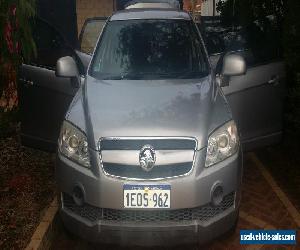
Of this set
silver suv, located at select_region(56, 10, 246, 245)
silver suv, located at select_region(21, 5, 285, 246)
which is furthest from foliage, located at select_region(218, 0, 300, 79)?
silver suv, located at select_region(56, 10, 246, 245)

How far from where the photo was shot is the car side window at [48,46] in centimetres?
533

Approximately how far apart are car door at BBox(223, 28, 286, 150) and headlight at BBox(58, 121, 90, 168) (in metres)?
2.08

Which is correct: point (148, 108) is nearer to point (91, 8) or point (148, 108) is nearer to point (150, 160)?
point (150, 160)

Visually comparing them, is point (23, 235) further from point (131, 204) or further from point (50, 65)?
point (50, 65)

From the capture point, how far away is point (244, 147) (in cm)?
492

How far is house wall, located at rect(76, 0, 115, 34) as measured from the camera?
57.9ft

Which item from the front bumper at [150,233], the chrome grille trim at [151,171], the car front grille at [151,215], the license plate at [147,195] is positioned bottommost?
Answer: the front bumper at [150,233]

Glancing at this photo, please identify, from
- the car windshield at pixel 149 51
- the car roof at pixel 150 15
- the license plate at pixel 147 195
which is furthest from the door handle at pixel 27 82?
the license plate at pixel 147 195

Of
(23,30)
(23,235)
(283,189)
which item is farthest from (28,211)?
(283,189)

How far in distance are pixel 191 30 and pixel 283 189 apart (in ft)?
7.26

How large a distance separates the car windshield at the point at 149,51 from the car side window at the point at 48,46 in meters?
0.83

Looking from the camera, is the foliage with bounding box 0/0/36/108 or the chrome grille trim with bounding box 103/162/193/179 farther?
the foliage with bounding box 0/0/36/108

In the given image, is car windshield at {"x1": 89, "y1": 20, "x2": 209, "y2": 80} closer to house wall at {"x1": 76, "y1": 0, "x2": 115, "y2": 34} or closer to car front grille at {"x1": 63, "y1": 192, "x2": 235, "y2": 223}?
car front grille at {"x1": 63, "y1": 192, "x2": 235, "y2": 223}

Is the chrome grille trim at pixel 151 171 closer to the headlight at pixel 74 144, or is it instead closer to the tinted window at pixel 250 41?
the headlight at pixel 74 144
